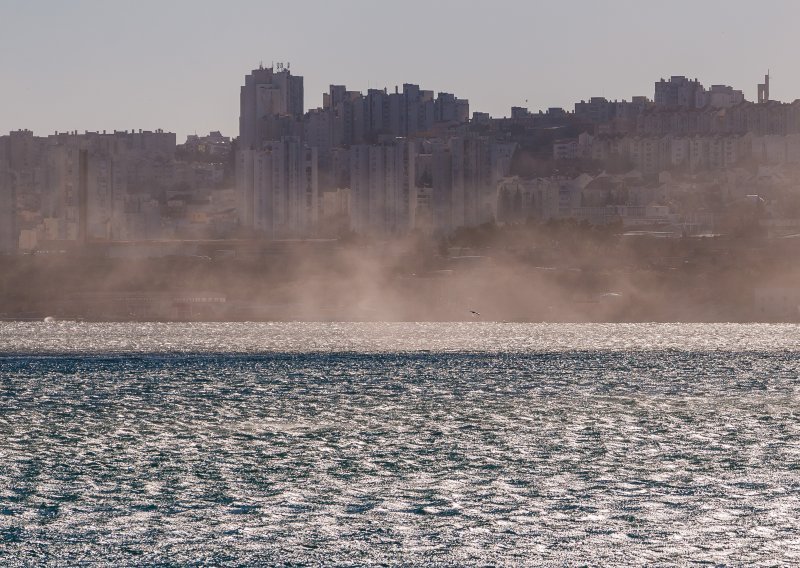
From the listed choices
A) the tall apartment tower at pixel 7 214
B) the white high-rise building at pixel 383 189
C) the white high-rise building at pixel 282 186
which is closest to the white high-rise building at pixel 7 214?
the tall apartment tower at pixel 7 214

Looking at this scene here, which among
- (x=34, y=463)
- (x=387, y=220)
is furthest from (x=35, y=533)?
(x=387, y=220)

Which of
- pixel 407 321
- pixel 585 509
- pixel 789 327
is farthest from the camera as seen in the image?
pixel 407 321

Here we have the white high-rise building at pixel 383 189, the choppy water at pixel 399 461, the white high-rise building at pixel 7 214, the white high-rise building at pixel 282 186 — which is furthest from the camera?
the white high-rise building at pixel 282 186

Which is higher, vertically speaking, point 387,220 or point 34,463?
point 387,220

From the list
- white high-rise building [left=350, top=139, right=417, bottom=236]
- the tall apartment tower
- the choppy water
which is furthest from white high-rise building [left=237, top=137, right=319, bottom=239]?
the choppy water

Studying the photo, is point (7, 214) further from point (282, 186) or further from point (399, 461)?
point (399, 461)

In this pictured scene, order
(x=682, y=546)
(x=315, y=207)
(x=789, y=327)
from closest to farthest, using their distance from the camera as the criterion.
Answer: (x=682, y=546) → (x=789, y=327) → (x=315, y=207)

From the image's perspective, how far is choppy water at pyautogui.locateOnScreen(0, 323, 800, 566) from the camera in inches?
998

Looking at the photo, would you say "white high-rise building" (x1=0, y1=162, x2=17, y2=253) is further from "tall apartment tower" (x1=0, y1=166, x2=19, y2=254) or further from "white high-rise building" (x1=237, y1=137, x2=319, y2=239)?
"white high-rise building" (x1=237, y1=137, x2=319, y2=239)

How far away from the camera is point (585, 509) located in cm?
2838

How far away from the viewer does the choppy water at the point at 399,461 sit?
25344 mm

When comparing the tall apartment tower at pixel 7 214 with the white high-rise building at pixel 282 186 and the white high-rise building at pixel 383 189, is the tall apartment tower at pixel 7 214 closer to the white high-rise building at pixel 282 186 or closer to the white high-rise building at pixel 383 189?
the white high-rise building at pixel 282 186

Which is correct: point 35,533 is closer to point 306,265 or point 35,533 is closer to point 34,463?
point 34,463

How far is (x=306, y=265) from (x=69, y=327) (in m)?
36.2
